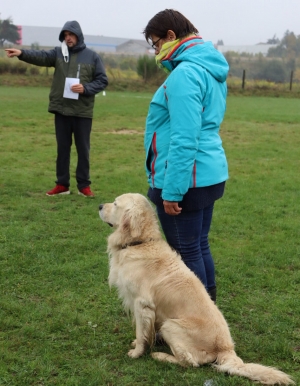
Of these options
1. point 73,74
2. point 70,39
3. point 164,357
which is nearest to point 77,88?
point 73,74

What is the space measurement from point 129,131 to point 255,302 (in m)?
11.1

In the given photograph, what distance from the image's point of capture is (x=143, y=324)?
136 inches

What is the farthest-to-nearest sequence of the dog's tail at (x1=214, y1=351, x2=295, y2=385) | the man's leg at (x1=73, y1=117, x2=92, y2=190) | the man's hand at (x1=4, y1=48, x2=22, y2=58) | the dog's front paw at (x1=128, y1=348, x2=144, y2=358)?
the man's leg at (x1=73, y1=117, x2=92, y2=190), the man's hand at (x1=4, y1=48, x2=22, y2=58), the dog's front paw at (x1=128, y1=348, x2=144, y2=358), the dog's tail at (x1=214, y1=351, x2=295, y2=385)

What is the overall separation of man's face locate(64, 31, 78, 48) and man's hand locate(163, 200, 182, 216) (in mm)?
4622

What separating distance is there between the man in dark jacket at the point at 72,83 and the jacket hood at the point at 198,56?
161 inches

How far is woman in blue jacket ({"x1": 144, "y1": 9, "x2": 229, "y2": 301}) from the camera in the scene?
10.4 ft

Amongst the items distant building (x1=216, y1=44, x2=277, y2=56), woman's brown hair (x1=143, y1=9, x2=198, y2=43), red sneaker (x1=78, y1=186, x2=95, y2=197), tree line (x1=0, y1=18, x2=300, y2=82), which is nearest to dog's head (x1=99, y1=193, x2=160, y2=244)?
woman's brown hair (x1=143, y1=9, x2=198, y2=43)

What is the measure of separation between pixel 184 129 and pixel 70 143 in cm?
477

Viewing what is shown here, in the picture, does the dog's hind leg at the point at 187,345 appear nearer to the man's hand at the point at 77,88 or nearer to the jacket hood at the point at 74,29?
the man's hand at the point at 77,88

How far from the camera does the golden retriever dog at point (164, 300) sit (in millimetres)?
3236

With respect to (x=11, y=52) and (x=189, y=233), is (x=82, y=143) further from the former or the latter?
(x=189, y=233)

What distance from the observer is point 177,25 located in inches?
131

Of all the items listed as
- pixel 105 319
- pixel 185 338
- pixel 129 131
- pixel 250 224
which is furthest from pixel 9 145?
pixel 185 338

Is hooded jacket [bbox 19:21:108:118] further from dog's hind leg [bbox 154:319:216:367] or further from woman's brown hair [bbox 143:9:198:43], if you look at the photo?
dog's hind leg [bbox 154:319:216:367]
